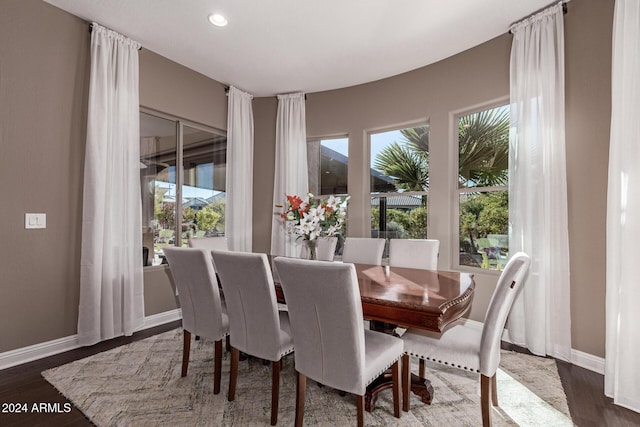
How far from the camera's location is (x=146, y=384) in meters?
2.30

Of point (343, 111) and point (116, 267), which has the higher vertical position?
point (343, 111)

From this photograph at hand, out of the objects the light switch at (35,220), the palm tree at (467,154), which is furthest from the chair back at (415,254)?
the light switch at (35,220)

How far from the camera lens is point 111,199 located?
312 cm

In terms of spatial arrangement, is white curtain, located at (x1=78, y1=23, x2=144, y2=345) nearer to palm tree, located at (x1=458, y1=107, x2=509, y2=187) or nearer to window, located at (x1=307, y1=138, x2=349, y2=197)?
window, located at (x1=307, y1=138, x2=349, y2=197)

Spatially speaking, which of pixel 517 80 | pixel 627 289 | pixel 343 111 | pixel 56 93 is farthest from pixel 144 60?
pixel 627 289

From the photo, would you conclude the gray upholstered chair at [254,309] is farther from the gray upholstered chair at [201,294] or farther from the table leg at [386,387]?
the table leg at [386,387]

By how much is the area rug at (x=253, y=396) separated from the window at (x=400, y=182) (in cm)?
182

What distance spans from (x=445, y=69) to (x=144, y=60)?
10.9ft

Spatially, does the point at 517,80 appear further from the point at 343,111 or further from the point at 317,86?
the point at 317,86

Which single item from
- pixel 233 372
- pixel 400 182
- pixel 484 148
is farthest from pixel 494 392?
pixel 400 182

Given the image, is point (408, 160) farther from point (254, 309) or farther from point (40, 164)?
point (40, 164)

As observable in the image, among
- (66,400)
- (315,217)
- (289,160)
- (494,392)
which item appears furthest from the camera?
(289,160)

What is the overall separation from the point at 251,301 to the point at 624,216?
2.42 meters

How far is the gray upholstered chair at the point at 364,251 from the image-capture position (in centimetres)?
307
